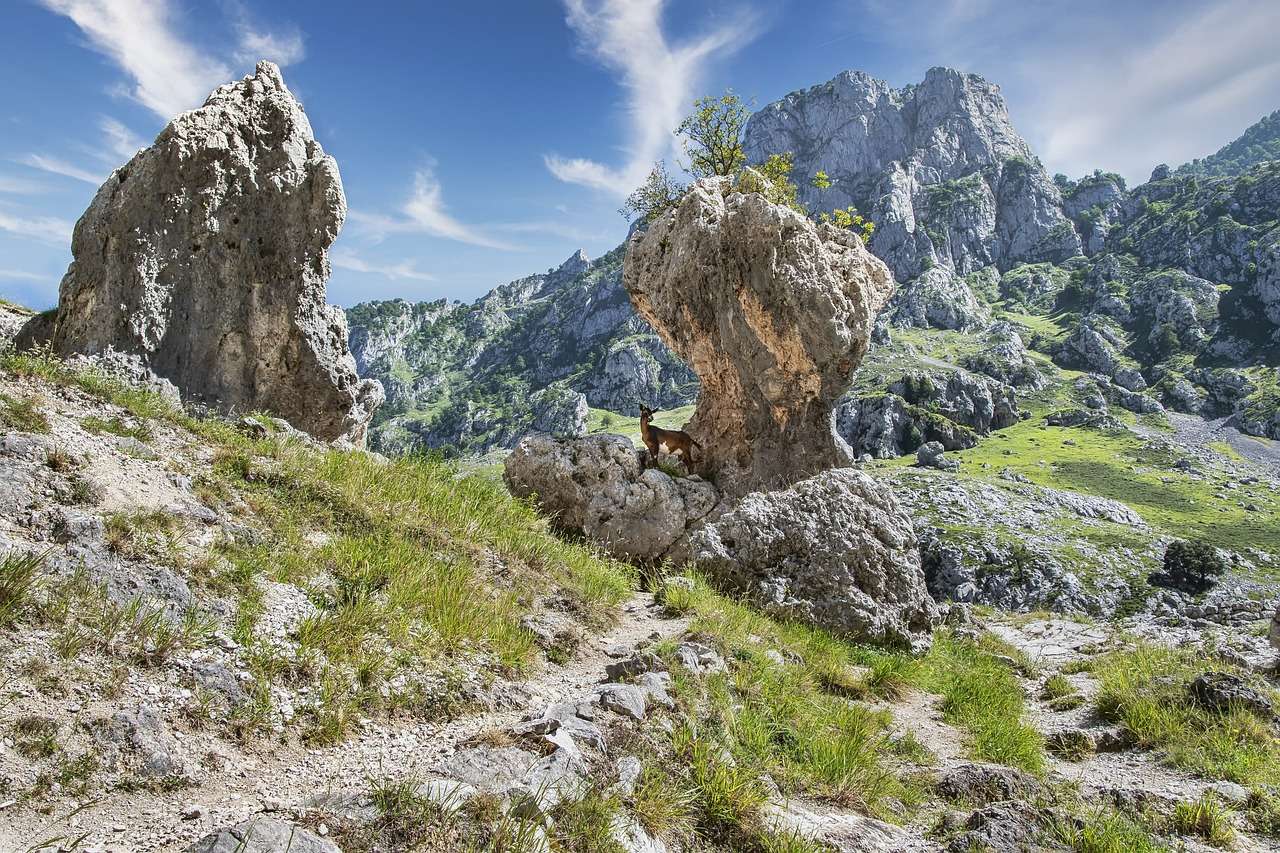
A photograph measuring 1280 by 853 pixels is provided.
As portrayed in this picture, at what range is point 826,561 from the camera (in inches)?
588

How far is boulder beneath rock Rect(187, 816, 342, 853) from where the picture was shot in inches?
147

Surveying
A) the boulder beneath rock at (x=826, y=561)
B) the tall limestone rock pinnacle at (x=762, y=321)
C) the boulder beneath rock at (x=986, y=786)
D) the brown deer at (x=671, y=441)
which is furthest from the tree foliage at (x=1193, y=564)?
the boulder beneath rock at (x=986, y=786)

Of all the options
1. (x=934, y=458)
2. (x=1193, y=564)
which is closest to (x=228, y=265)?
(x=1193, y=564)

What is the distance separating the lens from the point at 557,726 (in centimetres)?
594

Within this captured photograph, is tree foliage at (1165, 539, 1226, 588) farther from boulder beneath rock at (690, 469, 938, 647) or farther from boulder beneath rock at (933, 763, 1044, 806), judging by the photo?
boulder beneath rock at (933, 763, 1044, 806)

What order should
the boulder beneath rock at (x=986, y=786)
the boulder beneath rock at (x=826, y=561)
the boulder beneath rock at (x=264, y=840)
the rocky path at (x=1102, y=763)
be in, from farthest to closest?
the boulder beneath rock at (x=826, y=561) → the rocky path at (x=1102, y=763) → the boulder beneath rock at (x=986, y=786) → the boulder beneath rock at (x=264, y=840)

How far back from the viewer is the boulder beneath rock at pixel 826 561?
14297mm

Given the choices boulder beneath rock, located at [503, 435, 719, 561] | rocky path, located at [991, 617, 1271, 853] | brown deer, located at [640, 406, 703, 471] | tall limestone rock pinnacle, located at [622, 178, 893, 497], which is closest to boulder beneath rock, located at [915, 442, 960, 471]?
tall limestone rock pinnacle, located at [622, 178, 893, 497]

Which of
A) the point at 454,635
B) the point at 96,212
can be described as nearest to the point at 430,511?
the point at 454,635

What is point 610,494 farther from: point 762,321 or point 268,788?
point 268,788

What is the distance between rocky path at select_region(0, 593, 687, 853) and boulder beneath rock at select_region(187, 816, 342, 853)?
0.94ft

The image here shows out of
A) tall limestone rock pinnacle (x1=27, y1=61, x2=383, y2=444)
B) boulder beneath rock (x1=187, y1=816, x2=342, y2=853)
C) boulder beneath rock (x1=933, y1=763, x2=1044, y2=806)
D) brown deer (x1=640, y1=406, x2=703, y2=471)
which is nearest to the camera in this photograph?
boulder beneath rock (x1=187, y1=816, x2=342, y2=853)

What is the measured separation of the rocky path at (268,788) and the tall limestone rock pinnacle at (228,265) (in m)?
12.3

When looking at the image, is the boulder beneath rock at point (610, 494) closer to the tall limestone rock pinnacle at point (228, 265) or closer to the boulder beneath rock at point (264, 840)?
the tall limestone rock pinnacle at point (228, 265)
